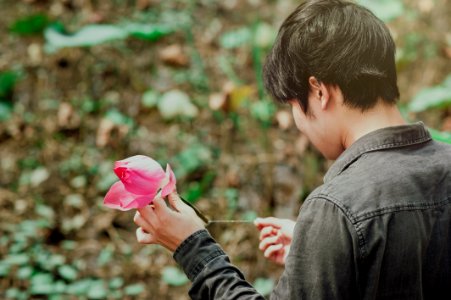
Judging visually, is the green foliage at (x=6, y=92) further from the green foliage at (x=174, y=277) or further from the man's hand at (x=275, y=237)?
the man's hand at (x=275, y=237)

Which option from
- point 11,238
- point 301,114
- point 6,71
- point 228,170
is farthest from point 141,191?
point 6,71

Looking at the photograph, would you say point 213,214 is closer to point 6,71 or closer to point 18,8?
point 6,71

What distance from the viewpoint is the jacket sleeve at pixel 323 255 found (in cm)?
106

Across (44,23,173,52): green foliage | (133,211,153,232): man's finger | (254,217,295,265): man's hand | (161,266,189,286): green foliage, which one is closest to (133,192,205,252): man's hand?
(133,211,153,232): man's finger

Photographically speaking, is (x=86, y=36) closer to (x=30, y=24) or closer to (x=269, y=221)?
(x=30, y=24)

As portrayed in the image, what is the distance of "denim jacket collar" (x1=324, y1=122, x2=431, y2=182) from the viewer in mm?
1175

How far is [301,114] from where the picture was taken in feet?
4.29

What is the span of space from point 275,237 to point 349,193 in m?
0.47

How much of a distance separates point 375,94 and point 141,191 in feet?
1.59

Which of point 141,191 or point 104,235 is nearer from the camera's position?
point 141,191

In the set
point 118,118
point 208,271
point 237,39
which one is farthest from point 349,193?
point 237,39

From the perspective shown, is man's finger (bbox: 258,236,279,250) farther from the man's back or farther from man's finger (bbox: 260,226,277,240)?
the man's back

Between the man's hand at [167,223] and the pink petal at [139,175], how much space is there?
0.16ft

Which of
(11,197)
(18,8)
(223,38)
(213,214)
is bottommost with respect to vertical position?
(213,214)
